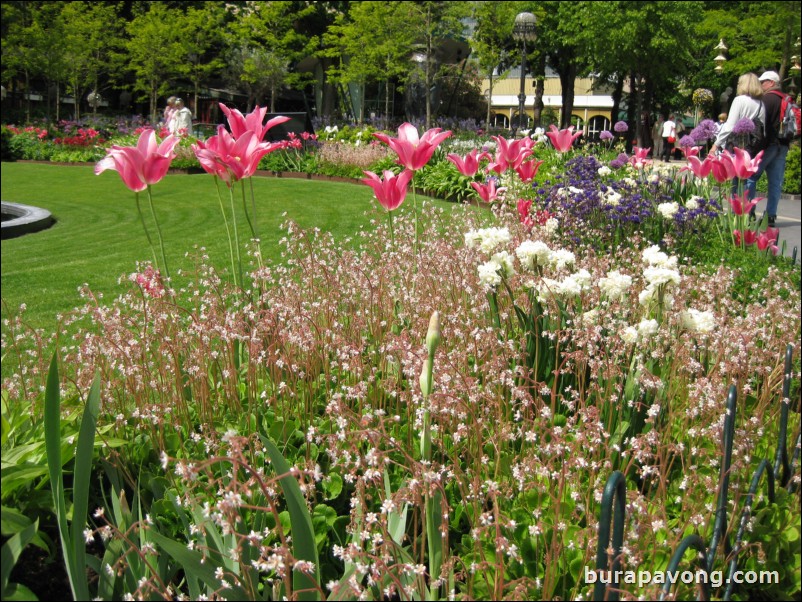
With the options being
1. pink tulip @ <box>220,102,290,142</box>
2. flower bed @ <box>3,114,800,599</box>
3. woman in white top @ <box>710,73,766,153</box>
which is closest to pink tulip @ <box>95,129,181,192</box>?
flower bed @ <box>3,114,800,599</box>

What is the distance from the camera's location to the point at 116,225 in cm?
1098

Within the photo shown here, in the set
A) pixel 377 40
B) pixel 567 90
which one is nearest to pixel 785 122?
pixel 377 40

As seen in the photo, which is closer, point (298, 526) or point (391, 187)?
point (298, 526)

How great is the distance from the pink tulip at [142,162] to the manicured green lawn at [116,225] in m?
1.57

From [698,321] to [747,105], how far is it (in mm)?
7413

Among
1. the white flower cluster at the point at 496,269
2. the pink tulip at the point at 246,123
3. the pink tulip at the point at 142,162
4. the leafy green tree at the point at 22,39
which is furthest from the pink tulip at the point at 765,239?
the leafy green tree at the point at 22,39

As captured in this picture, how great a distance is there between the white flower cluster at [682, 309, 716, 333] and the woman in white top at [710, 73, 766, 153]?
271 inches

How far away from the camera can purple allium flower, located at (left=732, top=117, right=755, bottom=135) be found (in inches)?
325

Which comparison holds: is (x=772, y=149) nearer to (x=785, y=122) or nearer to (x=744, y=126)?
(x=785, y=122)

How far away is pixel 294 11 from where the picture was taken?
3228cm

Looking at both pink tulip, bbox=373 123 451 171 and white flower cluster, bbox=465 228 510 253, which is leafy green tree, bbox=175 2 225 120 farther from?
white flower cluster, bbox=465 228 510 253

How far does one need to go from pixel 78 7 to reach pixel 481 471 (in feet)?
117

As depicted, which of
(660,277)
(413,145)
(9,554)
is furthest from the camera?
(413,145)

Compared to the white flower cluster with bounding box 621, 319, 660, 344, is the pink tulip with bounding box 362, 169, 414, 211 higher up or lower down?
higher up
